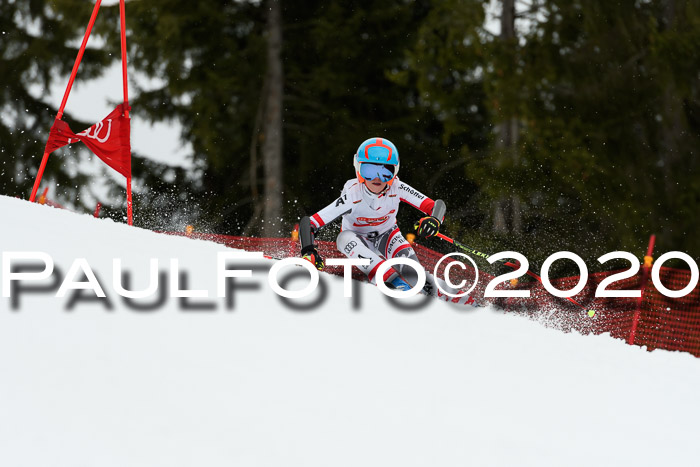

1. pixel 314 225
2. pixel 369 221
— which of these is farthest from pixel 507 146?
pixel 314 225

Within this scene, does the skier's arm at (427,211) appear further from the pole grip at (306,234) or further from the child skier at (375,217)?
the pole grip at (306,234)

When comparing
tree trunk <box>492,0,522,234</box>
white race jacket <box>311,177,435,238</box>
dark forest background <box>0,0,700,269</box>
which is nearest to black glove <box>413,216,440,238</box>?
white race jacket <box>311,177,435,238</box>

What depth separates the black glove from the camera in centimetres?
612

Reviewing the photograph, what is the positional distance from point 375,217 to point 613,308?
12.9 feet

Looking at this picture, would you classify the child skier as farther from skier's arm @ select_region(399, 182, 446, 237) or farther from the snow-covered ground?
the snow-covered ground

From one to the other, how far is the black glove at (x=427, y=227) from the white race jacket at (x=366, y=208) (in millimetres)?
359

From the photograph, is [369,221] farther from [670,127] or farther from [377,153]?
[670,127]

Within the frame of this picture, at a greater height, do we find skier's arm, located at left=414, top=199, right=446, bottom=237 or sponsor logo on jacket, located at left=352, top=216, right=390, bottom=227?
sponsor logo on jacket, located at left=352, top=216, right=390, bottom=227

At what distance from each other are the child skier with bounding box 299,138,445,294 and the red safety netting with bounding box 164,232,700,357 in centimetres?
170

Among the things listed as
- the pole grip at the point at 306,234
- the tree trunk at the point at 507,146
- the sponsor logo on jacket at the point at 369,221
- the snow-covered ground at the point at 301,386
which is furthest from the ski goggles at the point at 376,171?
the tree trunk at the point at 507,146

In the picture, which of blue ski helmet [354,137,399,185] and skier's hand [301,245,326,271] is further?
blue ski helmet [354,137,399,185]

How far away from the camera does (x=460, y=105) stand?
48.4ft

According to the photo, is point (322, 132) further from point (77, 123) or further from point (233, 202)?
point (77, 123)

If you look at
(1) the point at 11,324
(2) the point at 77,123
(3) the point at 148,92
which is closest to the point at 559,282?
(1) the point at 11,324
